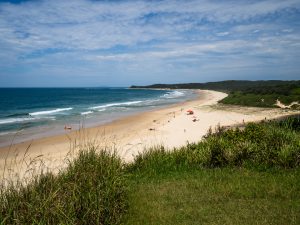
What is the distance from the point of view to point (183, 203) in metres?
6.70

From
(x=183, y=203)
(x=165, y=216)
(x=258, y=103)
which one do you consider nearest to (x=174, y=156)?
(x=183, y=203)

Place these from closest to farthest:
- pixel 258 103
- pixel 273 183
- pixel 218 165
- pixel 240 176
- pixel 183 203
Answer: pixel 183 203 → pixel 273 183 → pixel 240 176 → pixel 218 165 → pixel 258 103

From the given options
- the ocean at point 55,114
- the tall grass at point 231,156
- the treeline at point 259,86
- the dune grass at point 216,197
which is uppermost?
the treeline at point 259,86

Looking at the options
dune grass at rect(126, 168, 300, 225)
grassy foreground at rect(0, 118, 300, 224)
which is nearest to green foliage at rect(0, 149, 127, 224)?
grassy foreground at rect(0, 118, 300, 224)

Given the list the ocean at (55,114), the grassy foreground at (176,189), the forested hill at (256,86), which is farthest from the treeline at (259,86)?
the grassy foreground at (176,189)

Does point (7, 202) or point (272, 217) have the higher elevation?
point (7, 202)

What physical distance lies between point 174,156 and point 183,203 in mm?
3027

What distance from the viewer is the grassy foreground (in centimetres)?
558

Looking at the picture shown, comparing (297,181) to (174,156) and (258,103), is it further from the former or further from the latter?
(258,103)

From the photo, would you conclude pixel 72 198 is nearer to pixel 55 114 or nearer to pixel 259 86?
pixel 55 114

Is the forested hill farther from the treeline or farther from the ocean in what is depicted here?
the ocean

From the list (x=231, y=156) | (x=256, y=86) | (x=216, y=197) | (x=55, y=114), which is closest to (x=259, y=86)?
(x=256, y=86)

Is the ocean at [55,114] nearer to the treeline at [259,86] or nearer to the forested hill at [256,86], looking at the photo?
the treeline at [259,86]

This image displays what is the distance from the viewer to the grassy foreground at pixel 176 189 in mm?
5578
